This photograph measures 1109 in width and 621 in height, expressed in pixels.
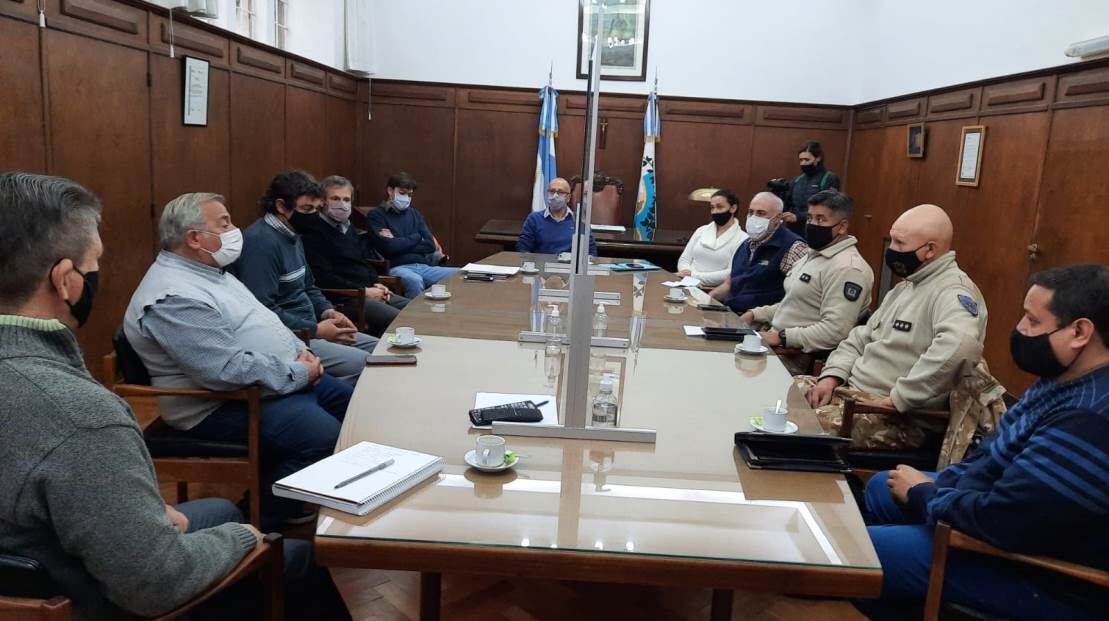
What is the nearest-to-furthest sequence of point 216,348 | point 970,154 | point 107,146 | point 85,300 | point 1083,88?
1. point 85,300
2. point 216,348
3. point 107,146
4. point 1083,88
5. point 970,154

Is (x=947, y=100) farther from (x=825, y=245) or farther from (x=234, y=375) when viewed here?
(x=234, y=375)

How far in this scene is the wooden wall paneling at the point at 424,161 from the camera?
8.27 m

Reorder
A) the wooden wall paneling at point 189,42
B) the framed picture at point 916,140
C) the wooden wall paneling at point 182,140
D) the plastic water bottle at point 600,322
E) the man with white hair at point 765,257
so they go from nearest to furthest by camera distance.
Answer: the plastic water bottle at point 600,322, the man with white hair at point 765,257, the wooden wall paneling at point 189,42, the wooden wall paneling at point 182,140, the framed picture at point 916,140

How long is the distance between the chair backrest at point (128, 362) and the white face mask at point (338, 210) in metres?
2.14

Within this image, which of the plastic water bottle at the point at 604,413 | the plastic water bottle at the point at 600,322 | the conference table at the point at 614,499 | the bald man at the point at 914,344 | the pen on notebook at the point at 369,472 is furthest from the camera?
the plastic water bottle at the point at 600,322

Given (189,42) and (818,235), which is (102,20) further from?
(818,235)

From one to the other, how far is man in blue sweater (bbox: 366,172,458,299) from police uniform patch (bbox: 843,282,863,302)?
2.67 metres

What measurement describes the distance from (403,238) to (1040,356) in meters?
4.23

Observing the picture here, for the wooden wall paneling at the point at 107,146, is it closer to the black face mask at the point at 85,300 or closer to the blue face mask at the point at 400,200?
the blue face mask at the point at 400,200

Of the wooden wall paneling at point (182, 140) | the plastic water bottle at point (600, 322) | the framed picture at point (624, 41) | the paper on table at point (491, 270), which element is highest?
the framed picture at point (624, 41)

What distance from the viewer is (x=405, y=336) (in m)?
2.49

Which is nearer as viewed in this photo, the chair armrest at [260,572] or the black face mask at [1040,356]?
the chair armrest at [260,572]

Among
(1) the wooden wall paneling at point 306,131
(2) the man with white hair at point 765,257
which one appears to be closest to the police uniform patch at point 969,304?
(2) the man with white hair at point 765,257

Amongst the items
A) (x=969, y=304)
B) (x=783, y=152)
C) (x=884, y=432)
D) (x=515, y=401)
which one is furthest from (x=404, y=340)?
(x=783, y=152)
